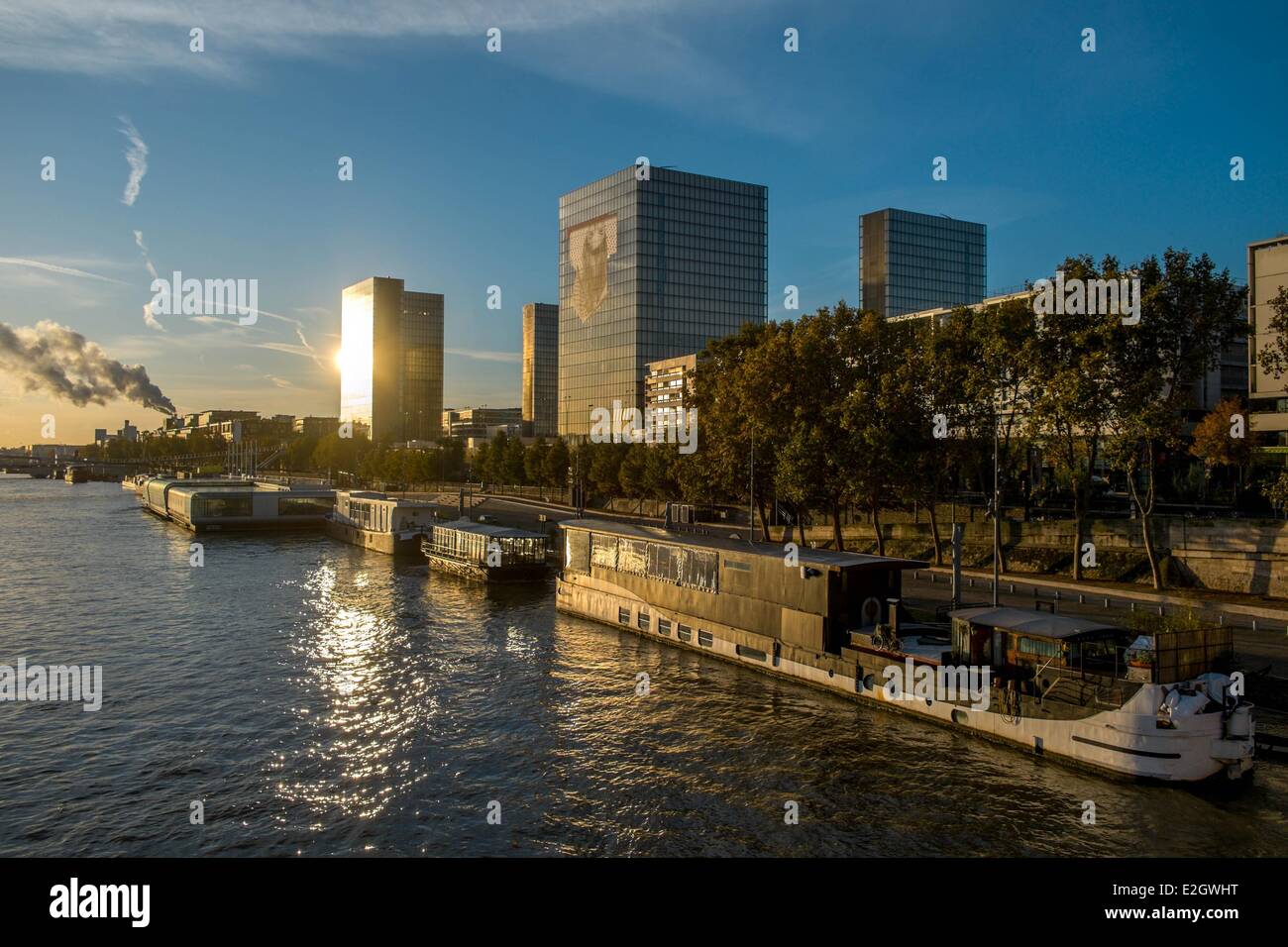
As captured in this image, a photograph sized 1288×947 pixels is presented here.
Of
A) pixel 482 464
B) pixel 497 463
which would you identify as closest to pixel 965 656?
pixel 497 463

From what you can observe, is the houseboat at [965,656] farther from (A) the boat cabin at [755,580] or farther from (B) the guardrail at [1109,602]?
(B) the guardrail at [1109,602]

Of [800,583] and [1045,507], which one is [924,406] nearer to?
[1045,507]

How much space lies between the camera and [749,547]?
47.0 m

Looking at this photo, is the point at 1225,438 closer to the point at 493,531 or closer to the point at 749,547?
the point at 749,547

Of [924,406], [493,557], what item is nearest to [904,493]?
[924,406]

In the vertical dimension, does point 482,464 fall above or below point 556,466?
above

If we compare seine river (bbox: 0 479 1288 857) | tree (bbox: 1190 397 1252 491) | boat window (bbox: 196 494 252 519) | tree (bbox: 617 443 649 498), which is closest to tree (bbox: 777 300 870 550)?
seine river (bbox: 0 479 1288 857)

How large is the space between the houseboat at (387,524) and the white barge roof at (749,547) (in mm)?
42165

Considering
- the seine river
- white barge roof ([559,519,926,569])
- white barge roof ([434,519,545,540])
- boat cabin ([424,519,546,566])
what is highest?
white barge roof ([559,519,926,569])

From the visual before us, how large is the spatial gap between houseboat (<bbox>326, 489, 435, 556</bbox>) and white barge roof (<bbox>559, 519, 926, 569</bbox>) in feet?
138

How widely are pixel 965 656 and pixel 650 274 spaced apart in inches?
6124

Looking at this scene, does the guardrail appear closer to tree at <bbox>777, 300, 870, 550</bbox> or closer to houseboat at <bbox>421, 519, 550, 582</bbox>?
tree at <bbox>777, 300, 870, 550</bbox>

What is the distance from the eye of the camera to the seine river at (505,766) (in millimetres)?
24250

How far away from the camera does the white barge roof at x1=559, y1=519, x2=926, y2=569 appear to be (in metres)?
40.3
